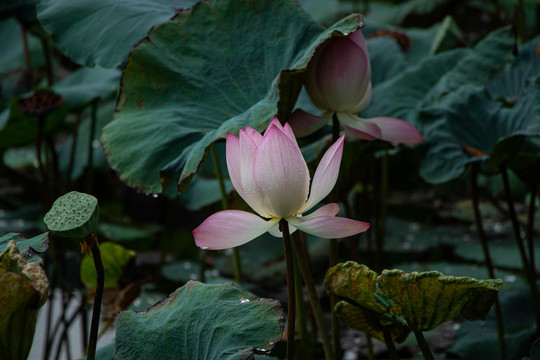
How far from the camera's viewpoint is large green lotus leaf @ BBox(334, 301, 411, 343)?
0.67 m

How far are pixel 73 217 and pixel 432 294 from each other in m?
0.34

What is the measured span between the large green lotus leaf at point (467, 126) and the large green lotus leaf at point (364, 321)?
0.29 meters

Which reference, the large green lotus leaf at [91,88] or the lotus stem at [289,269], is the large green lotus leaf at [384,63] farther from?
the lotus stem at [289,269]

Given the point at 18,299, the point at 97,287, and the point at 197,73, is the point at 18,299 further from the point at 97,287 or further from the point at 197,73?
the point at 197,73

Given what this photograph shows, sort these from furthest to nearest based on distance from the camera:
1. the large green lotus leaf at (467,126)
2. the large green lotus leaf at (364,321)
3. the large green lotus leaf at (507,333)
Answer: the large green lotus leaf at (507,333)
the large green lotus leaf at (467,126)
the large green lotus leaf at (364,321)

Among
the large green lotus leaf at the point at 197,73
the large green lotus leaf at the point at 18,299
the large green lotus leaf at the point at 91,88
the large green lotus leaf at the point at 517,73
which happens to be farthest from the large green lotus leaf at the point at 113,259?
the large green lotus leaf at the point at 517,73

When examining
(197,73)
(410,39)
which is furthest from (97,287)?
(410,39)

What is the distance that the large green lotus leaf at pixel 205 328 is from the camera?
56 cm

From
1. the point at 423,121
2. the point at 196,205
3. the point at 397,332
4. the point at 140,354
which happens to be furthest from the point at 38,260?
the point at 196,205

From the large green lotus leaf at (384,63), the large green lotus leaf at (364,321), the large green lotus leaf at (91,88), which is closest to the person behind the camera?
the large green lotus leaf at (364,321)

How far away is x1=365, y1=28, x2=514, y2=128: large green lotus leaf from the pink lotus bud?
14.5 inches

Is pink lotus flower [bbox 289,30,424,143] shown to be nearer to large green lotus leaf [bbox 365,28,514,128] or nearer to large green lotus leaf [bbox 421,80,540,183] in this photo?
large green lotus leaf [bbox 421,80,540,183]

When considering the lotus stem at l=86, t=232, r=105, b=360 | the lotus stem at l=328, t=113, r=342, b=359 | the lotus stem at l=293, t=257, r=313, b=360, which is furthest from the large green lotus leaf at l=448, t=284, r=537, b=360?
the lotus stem at l=86, t=232, r=105, b=360

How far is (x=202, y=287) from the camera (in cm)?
61
